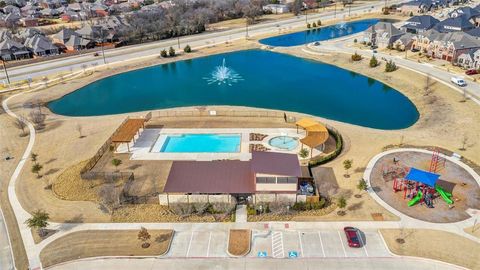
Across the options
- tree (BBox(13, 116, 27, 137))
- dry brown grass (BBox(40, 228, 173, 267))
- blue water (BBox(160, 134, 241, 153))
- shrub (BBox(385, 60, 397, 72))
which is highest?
shrub (BBox(385, 60, 397, 72))

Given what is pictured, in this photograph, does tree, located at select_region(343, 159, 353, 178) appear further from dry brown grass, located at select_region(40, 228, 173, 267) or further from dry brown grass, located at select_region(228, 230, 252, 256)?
dry brown grass, located at select_region(40, 228, 173, 267)

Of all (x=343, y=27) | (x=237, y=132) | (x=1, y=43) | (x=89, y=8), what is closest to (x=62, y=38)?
(x=1, y=43)

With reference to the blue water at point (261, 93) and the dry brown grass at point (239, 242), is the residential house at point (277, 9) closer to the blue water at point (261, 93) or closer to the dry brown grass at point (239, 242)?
the blue water at point (261, 93)

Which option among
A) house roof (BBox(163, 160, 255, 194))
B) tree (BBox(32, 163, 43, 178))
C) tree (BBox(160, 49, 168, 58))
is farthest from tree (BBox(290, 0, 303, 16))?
tree (BBox(32, 163, 43, 178))

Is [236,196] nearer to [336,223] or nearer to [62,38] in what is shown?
[336,223]

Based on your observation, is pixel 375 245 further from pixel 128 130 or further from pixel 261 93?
pixel 261 93

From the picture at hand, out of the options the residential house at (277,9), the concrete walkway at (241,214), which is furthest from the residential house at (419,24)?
the concrete walkway at (241,214)
